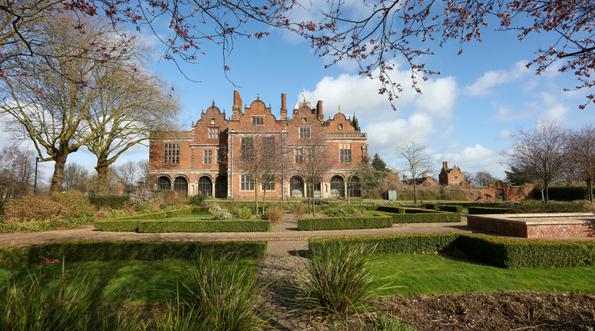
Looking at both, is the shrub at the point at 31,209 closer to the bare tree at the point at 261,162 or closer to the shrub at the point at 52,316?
the bare tree at the point at 261,162

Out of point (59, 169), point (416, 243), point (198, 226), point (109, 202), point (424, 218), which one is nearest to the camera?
point (416, 243)

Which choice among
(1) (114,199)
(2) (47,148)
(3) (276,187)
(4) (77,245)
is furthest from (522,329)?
(3) (276,187)

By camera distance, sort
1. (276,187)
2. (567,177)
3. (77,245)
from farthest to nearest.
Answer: (276,187), (567,177), (77,245)

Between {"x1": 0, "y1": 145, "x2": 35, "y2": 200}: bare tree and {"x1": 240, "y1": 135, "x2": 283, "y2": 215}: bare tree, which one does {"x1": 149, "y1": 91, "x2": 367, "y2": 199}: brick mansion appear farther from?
{"x1": 0, "y1": 145, "x2": 35, "y2": 200}: bare tree

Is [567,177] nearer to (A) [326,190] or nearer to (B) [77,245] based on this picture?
(A) [326,190]

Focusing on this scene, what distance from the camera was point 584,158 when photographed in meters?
25.2

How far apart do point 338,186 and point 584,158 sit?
2446 centimetres

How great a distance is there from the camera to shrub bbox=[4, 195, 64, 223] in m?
15.3

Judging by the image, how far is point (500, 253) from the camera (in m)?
7.70

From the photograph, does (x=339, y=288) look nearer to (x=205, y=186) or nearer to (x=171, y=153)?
(x=205, y=186)

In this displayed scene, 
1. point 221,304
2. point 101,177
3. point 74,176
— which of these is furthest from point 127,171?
point 221,304

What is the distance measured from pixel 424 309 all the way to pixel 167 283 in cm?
498

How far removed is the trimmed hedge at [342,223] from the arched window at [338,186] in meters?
24.7

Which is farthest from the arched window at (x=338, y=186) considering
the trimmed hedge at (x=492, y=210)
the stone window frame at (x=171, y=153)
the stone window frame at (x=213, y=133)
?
the stone window frame at (x=171, y=153)
